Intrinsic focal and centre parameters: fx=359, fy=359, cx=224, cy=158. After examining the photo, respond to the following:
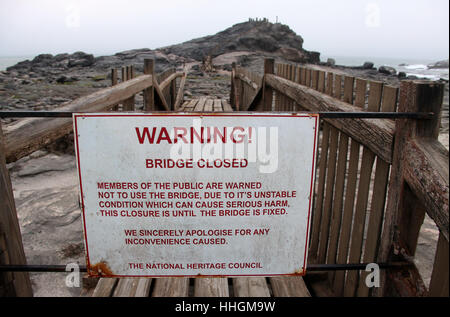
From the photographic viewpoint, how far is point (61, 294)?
3.06m

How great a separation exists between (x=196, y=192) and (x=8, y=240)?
3.63 ft

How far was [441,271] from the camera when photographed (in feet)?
5.40

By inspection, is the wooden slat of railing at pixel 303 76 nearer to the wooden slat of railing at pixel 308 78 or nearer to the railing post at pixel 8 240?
the wooden slat of railing at pixel 308 78

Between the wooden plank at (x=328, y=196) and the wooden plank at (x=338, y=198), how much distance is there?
0.12m

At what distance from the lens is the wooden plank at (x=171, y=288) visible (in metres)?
2.56

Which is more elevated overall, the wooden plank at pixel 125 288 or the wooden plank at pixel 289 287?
the wooden plank at pixel 125 288

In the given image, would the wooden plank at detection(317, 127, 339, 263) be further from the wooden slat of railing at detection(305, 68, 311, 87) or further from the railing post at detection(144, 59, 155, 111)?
the railing post at detection(144, 59, 155, 111)

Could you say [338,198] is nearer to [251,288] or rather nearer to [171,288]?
[251,288]

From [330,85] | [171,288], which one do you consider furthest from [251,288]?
[330,85]

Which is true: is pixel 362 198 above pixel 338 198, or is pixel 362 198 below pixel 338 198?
above

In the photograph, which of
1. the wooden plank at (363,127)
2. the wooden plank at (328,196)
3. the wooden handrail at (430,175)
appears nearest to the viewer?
the wooden handrail at (430,175)

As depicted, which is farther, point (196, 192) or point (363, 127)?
point (363, 127)

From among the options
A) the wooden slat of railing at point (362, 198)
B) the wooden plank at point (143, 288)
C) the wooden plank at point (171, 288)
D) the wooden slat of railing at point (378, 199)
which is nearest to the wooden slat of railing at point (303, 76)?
the wooden slat of railing at point (362, 198)
